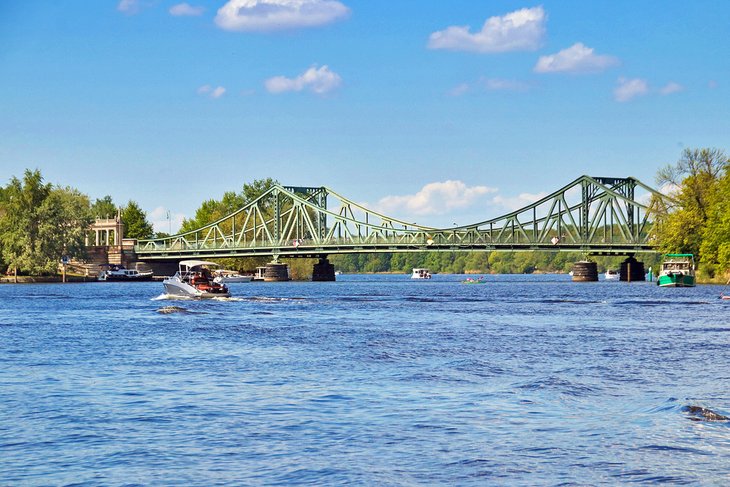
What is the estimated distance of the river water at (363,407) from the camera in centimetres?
1953

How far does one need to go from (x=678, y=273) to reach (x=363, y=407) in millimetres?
101896

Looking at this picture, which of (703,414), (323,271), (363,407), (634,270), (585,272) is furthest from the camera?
(323,271)

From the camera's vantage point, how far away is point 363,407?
26.4 metres

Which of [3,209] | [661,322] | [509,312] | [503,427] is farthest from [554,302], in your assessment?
[3,209]

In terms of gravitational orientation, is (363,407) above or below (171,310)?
below

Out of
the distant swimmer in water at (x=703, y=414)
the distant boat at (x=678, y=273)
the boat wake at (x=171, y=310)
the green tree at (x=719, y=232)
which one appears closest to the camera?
the distant swimmer in water at (x=703, y=414)

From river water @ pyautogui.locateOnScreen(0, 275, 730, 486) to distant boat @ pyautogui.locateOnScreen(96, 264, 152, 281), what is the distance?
134 meters

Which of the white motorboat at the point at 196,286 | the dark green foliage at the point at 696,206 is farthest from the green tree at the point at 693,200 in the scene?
the white motorboat at the point at 196,286

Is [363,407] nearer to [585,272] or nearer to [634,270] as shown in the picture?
[634,270]

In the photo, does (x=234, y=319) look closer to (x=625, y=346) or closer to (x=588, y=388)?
(x=625, y=346)

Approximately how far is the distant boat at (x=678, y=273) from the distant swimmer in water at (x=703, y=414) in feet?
327

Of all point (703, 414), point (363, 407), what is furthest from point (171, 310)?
point (703, 414)

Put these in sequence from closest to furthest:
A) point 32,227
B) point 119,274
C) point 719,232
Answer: point 719,232 → point 32,227 → point 119,274

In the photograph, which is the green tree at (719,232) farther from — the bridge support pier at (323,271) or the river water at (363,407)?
the bridge support pier at (323,271)
